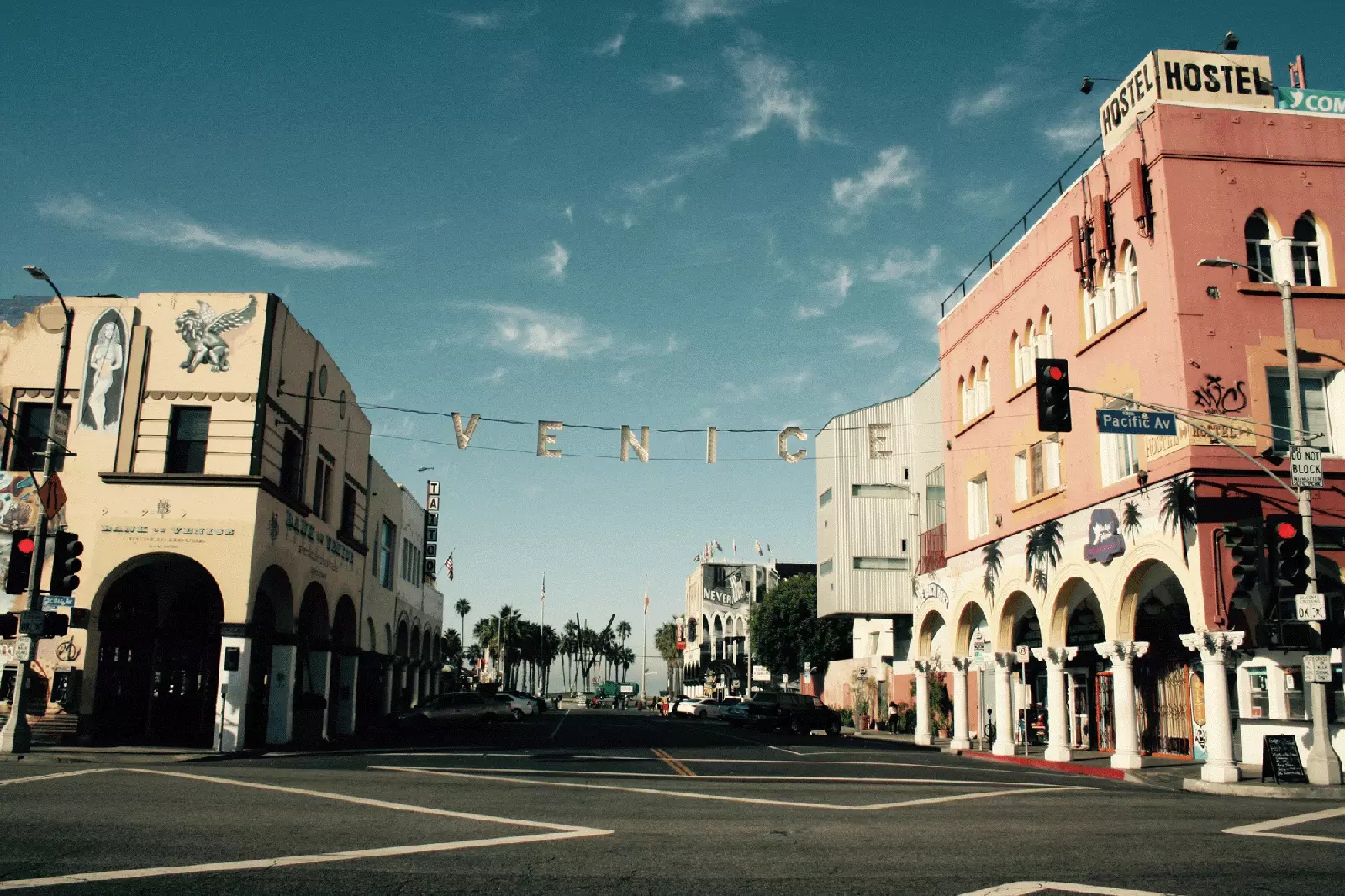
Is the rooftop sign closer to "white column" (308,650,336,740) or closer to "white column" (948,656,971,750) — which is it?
"white column" (948,656,971,750)

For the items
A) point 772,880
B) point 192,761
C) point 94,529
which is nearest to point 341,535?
point 94,529

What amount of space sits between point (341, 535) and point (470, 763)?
17.8 meters

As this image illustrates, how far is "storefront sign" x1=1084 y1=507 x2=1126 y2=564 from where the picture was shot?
82.9ft

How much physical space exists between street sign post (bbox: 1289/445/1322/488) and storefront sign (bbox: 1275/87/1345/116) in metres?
9.32

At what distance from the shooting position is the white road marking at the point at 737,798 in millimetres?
14875

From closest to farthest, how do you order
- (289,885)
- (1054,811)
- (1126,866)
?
(289,885) < (1126,866) < (1054,811)

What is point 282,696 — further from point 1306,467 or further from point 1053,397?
point 1306,467

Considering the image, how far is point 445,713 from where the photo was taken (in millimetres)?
41344

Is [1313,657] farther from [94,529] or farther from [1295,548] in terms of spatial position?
[94,529]

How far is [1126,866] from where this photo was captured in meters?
9.74

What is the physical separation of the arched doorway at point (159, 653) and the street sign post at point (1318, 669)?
2501cm

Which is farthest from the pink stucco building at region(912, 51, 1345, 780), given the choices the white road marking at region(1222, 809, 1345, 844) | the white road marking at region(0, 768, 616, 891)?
the white road marking at region(0, 768, 616, 891)

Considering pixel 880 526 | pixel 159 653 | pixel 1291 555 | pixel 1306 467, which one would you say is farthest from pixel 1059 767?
pixel 880 526

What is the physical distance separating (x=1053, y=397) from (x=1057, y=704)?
1325cm
